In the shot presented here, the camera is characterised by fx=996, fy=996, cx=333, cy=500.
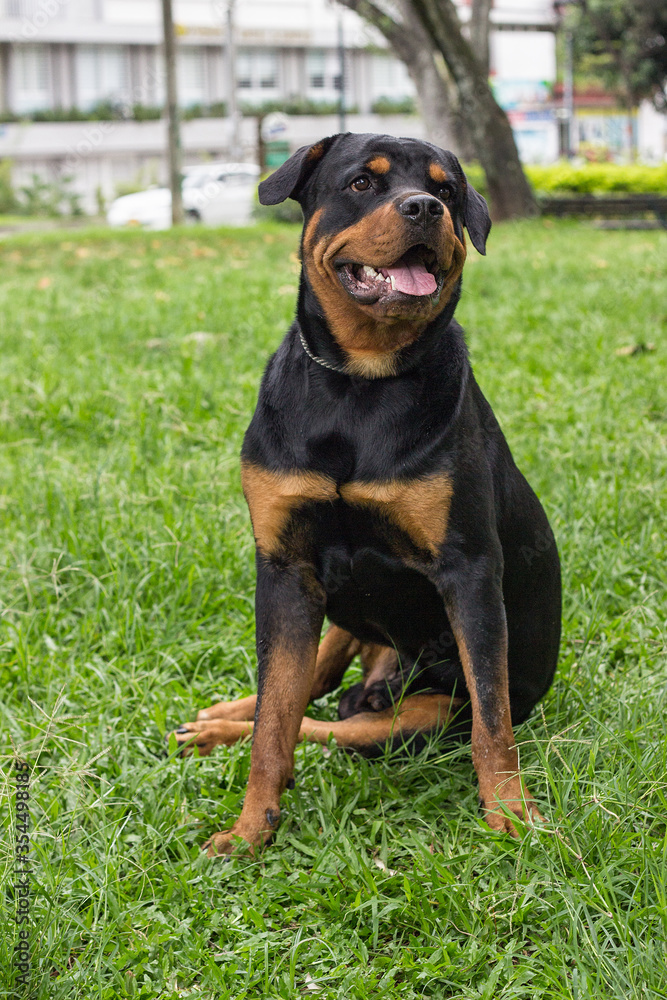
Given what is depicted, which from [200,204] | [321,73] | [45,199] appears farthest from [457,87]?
[321,73]

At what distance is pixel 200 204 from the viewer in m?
25.0

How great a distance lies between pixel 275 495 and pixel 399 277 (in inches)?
23.9

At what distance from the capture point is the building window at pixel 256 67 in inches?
1689

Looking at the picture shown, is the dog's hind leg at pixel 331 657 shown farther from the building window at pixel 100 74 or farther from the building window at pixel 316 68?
the building window at pixel 316 68

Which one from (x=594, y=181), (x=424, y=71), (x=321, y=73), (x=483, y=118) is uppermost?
(x=321, y=73)

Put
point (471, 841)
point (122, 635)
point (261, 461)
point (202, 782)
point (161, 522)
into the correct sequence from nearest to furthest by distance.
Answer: point (471, 841), point (261, 461), point (202, 782), point (122, 635), point (161, 522)

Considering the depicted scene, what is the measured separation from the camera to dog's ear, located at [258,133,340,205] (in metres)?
2.56

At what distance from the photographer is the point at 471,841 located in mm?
2303

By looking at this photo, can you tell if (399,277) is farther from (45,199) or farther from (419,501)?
(45,199)

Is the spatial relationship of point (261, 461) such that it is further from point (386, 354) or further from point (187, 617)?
point (187, 617)

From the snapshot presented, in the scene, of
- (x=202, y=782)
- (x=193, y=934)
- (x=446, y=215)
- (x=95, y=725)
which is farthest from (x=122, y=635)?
(x=446, y=215)

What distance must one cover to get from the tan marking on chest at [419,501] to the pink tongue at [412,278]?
441mm

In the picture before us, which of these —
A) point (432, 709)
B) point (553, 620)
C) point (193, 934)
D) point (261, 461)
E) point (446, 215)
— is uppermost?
point (446, 215)

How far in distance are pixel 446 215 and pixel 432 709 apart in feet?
4.15
